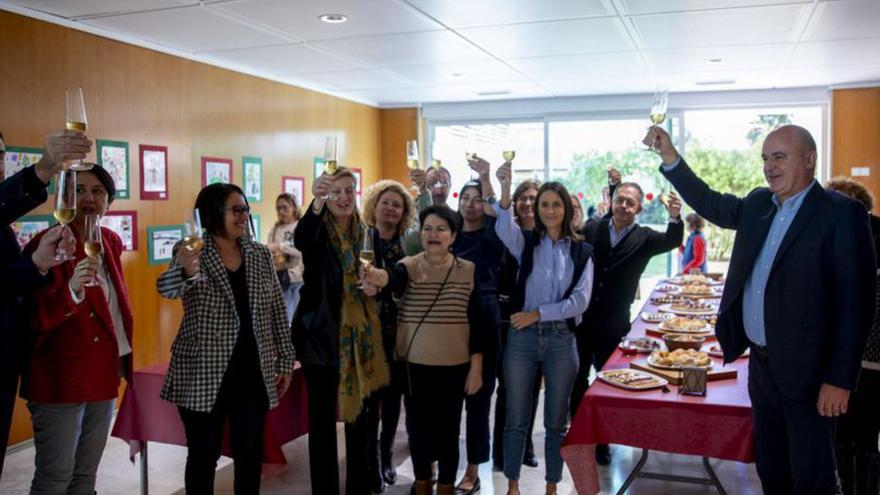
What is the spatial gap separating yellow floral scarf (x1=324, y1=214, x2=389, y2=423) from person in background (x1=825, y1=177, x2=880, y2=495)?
6.97 ft

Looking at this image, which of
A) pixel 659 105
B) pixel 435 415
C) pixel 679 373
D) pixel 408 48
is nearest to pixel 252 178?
pixel 408 48

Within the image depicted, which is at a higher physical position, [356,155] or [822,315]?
[356,155]

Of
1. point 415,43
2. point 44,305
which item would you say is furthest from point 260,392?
point 415,43

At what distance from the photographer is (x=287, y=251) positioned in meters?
5.28

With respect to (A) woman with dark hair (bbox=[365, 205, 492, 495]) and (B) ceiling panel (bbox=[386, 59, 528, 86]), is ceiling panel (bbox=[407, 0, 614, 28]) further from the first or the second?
(A) woman with dark hair (bbox=[365, 205, 492, 495])

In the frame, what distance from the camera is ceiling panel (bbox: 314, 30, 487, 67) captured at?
5230 millimetres

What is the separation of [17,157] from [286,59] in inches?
94.5

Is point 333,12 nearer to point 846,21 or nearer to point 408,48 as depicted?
point 408,48

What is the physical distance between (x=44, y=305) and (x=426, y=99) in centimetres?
676

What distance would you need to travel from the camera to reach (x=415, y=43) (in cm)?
540

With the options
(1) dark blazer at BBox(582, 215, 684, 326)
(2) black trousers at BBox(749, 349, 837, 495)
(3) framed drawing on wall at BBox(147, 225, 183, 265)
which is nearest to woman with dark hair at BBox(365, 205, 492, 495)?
(1) dark blazer at BBox(582, 215, 684, 326)

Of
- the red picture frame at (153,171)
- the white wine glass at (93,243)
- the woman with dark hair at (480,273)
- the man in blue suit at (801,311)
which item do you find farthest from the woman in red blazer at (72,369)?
the red picture frame at (153,171)

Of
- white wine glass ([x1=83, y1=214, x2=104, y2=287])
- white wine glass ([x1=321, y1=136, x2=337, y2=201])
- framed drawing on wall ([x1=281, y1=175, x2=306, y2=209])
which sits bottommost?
white wine glass ([x1=83, y1=214, x2=104, y2=287])

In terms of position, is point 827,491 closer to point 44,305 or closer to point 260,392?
point 260,392
